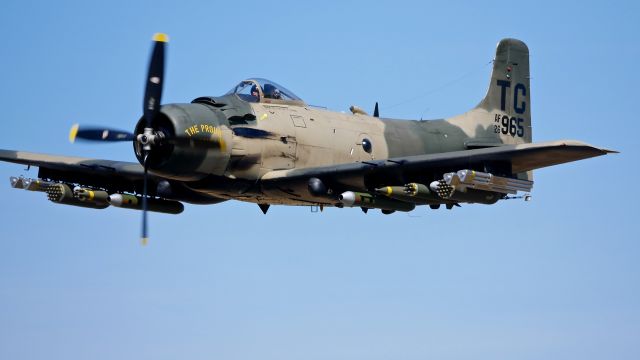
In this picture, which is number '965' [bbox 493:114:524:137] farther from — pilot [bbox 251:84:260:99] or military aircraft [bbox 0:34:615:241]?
A: pilot [bbox 251:84:260:99]

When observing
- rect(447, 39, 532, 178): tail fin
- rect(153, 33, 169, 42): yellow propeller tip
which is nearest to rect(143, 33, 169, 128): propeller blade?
rect(153, 33, 169, 42): yellow propeller tip

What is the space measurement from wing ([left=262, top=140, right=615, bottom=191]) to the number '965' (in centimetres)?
636

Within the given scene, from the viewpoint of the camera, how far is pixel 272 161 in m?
30.0

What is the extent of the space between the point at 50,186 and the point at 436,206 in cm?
991

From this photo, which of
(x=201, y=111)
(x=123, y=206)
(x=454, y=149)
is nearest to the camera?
(x=201, y=111)

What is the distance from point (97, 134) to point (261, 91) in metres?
4.20

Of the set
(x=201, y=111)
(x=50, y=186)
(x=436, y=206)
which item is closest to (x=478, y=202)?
(x=436, y=206)

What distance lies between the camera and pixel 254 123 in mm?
29797

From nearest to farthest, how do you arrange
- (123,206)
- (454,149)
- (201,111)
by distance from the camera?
(201,111) < (123,206) < (454,149)

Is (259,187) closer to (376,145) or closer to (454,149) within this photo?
(376,145)

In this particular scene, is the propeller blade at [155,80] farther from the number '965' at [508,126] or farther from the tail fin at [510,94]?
the number '965' at [508,126]

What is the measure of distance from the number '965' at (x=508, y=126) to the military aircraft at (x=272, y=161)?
104 inches

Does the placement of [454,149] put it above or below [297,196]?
above

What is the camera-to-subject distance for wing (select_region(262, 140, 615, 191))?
28.5 meters
